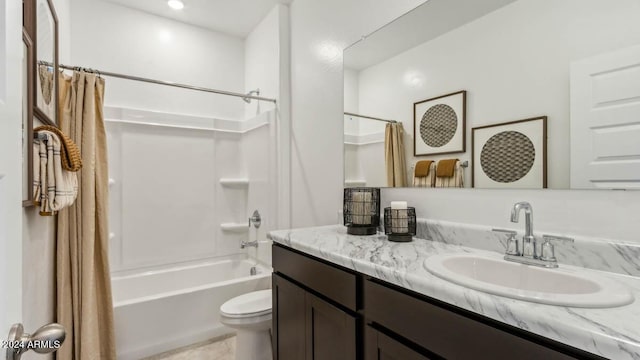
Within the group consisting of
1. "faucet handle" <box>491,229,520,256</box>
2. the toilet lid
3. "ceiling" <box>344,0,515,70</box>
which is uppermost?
"ceiling" <box>344,0,515,70</box>

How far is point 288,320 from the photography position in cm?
142

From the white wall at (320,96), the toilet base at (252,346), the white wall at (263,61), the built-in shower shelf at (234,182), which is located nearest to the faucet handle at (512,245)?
the white wall at (320,96)

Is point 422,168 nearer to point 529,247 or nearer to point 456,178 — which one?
point 456,178

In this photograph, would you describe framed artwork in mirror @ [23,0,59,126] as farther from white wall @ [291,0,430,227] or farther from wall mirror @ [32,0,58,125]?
white wall @ [291,0,430,227]

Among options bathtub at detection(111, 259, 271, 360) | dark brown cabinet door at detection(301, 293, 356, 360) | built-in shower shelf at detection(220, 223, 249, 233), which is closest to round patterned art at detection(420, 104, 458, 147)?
dark brown cabinet door at detection(301, 293, 356, 360)

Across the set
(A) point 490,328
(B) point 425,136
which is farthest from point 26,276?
(B) point 425,136

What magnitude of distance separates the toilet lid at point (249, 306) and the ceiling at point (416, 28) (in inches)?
60.8

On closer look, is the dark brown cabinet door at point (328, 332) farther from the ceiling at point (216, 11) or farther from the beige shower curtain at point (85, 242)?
the ceiling at point (216, 11)

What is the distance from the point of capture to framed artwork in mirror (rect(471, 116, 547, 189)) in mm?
1075

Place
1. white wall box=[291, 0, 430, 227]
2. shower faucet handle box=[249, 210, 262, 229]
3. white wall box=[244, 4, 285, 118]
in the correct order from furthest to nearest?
shower faucet handle box=[249, 210, 262, 229]
white wall box=[244, 4, 285, 118]
white wall box=[291, 0, 430, 227]

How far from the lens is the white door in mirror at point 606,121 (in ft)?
2.90

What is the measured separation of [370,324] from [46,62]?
5.95 ft

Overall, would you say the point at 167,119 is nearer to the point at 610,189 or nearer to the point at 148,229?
the point at 148,229

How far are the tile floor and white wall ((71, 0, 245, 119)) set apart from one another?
6.61ft
